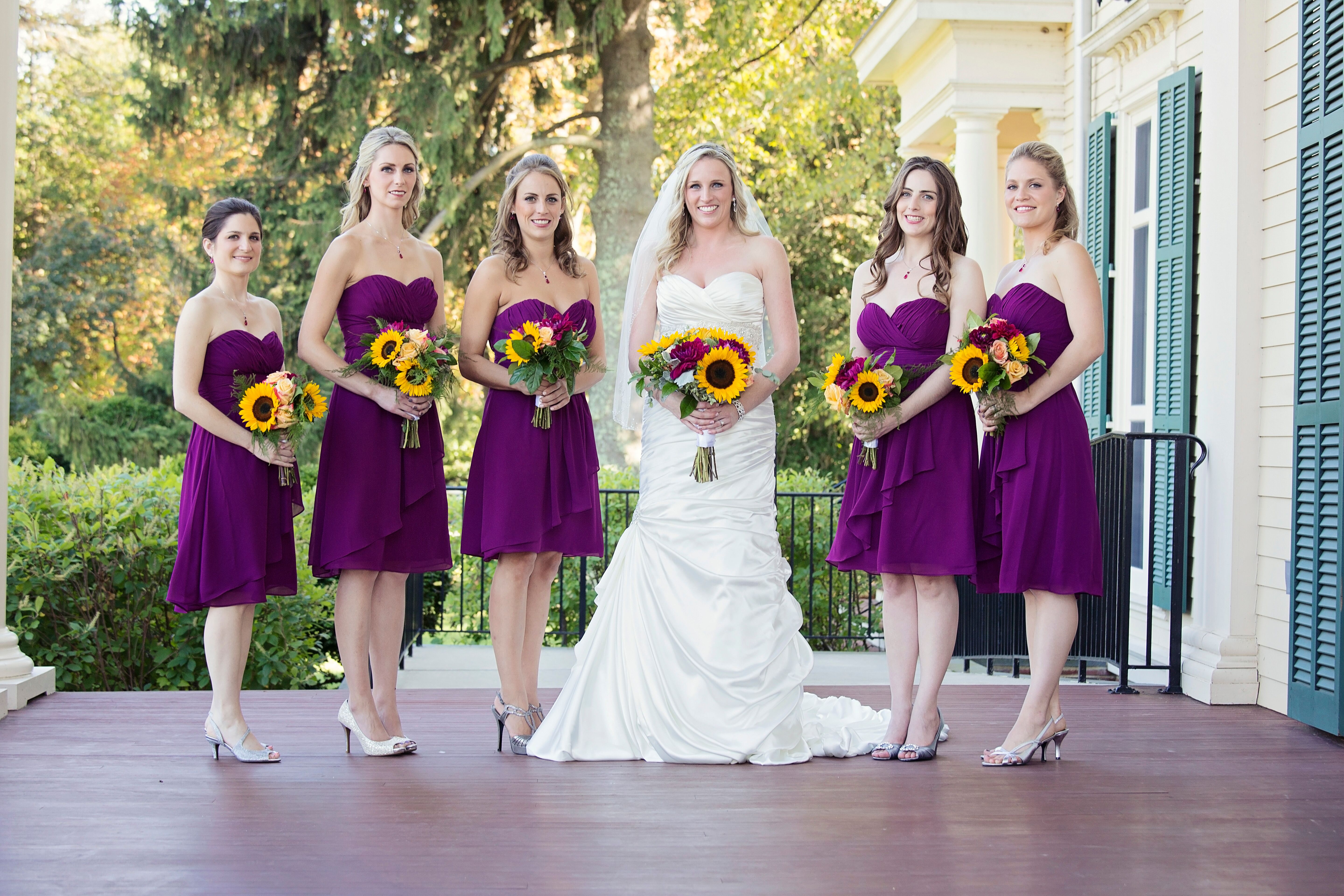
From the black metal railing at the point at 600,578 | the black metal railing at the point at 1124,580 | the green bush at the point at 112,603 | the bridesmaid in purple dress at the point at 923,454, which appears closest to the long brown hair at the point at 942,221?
the bridesmaid in purple dress at the point at 923,454

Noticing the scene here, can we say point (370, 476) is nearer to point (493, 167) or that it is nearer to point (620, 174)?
point (493, 167)

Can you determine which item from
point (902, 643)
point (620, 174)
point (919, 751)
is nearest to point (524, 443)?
point (902, 643)

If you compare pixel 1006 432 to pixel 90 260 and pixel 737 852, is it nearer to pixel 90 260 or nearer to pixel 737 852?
pixel 737 852

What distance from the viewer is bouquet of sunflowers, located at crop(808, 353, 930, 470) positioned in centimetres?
442

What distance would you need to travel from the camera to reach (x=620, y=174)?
504 inches

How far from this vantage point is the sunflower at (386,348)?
4.24 meters

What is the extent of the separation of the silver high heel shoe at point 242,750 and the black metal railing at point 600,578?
3.01 meters

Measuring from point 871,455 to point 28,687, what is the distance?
13.1 ft

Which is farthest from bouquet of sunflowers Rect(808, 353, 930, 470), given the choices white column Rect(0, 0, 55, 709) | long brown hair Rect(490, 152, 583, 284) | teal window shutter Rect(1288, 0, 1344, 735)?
white column Rect(0, 0, 55, 709)

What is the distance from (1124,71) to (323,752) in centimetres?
647

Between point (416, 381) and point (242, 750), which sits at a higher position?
point (416, 381)

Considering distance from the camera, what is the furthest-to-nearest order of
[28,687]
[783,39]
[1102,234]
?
[783,39] < [1102,234] < [28,687]

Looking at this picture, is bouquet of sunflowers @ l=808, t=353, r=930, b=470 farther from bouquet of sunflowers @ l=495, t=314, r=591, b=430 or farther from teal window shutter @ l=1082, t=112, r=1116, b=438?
teal window shutter @ l=1082, t=112, r=1116, b=438

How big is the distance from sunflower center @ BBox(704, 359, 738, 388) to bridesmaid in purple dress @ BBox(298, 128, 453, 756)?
1072mm
